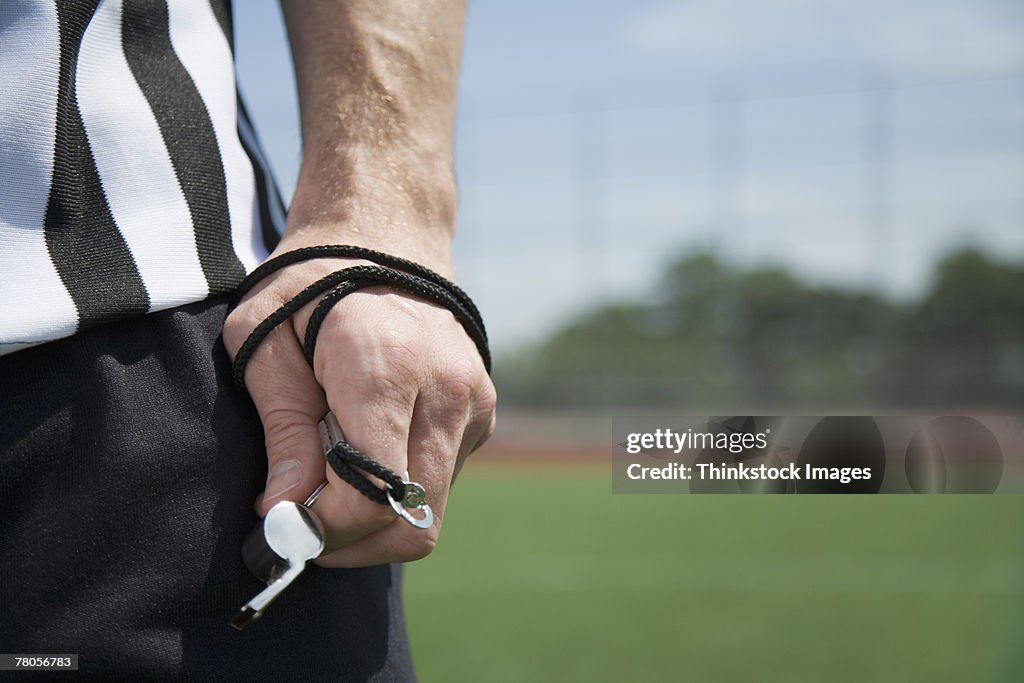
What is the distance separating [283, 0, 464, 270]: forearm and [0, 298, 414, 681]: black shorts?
136mm

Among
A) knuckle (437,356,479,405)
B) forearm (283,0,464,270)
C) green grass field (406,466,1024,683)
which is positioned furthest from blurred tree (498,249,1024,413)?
knuckle (437,356,479,405)

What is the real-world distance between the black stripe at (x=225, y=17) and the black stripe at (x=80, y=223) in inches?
4.6

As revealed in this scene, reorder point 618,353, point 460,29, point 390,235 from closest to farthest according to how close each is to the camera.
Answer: point 390,235, point 460,29, point 618,353

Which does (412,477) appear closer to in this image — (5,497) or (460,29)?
(5,497)

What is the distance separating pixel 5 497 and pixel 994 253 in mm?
11570

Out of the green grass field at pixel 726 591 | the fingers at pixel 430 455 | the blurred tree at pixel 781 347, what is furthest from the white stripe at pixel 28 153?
the blurred tree at pixel 781 347

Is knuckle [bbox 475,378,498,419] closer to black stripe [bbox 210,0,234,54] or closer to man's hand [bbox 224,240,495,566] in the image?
man's hand [bbox 224,240,495,566]

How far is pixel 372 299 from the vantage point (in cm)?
61

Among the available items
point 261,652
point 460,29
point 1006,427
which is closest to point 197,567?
point 261,652

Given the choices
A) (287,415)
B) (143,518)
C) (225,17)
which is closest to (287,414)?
(287,415)

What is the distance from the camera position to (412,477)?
0.60 meters

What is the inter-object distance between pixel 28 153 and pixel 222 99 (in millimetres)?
165

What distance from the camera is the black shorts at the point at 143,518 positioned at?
21.5 inches

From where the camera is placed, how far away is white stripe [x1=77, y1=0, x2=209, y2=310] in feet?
1.99
